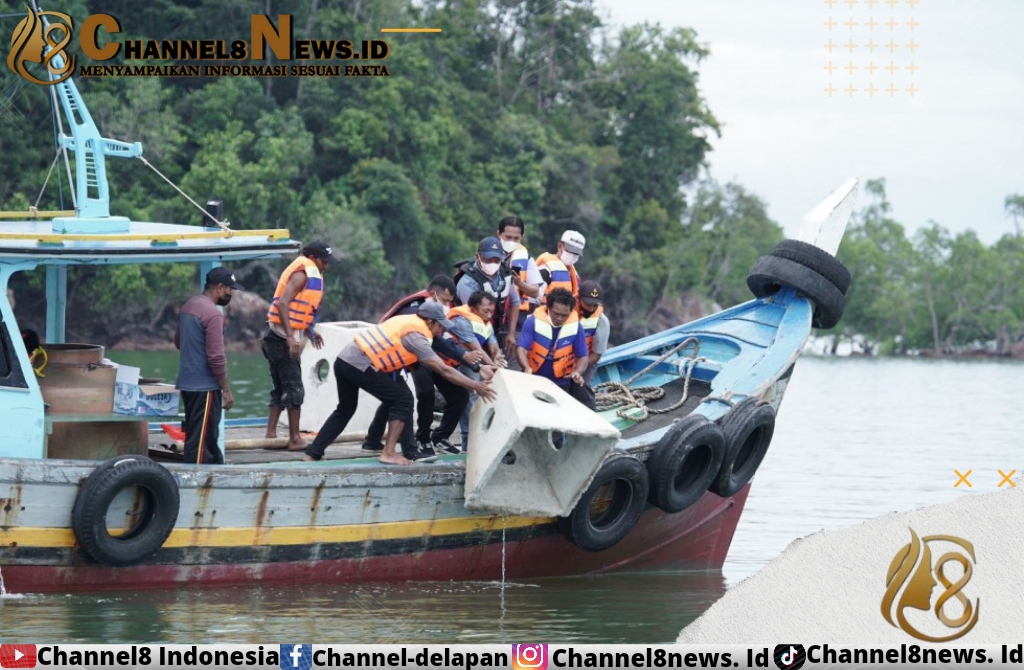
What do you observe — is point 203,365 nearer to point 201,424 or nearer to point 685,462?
point 201,424

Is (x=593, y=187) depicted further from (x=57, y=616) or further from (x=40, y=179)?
(x=57, y=616)

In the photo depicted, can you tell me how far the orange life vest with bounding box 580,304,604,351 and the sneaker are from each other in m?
1.16

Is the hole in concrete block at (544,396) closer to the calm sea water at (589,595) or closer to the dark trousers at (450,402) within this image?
the dark trousers at (450,402)

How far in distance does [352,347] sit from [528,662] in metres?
3.07

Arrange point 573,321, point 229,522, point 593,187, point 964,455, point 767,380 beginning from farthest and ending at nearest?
1. point 593,187
2. point 964,455
3. point 767,380
4. point 573,321
5. point 229,522

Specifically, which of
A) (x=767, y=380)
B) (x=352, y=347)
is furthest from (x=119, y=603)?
(x=767, y=380)

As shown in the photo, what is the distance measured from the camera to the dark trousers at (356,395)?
10.4 meters

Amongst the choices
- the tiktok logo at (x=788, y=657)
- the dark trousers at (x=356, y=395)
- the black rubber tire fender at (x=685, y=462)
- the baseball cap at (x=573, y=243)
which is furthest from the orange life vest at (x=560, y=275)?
the tiktok logo at (x=788, y=657)

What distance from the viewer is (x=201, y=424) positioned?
9.98m

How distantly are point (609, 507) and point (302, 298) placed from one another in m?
2.50

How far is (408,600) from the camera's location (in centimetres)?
1027

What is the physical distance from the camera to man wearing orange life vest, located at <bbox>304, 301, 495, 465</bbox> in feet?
33.6

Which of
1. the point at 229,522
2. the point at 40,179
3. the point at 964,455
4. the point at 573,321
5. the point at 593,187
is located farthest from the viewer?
the point at 593,187

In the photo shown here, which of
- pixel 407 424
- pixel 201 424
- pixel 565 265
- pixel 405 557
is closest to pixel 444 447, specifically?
pixel 407 424
